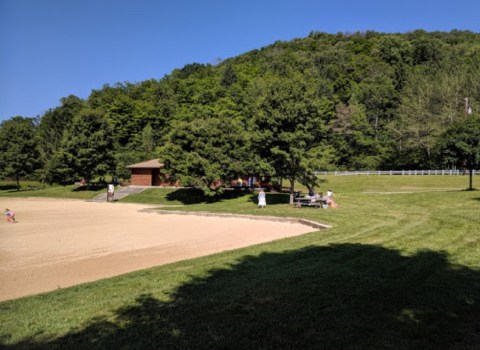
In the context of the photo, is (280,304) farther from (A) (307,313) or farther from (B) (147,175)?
(B) (147,175)

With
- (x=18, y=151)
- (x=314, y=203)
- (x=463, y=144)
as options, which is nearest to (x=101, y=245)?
(x=314, y=203)

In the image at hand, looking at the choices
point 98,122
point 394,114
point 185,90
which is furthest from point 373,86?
point 98,122

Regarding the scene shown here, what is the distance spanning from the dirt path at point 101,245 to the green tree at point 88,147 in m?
26.1

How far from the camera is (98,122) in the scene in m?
49.1

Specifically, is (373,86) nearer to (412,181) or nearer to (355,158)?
(355,158)

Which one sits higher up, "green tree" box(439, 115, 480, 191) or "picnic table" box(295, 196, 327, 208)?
"green tree" box(439, 115, 480, 191)

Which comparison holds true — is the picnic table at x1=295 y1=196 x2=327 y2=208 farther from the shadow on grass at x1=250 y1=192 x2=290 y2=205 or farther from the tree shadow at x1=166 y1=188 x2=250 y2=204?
the tree shadow at x1=166 y1=188 x2=250 y2=204

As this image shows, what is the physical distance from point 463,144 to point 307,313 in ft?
89.3

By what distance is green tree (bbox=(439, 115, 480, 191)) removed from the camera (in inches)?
1096

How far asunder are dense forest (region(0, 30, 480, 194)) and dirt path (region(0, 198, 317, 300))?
961 centimetres

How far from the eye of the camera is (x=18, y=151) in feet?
182

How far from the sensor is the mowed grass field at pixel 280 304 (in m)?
4.59

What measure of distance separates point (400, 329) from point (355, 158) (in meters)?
67.4

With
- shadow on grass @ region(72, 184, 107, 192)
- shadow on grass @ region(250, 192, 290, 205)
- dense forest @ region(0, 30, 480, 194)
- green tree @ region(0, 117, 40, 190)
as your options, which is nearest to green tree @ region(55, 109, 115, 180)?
dense forest @ region(0, 30, 480, 194)
